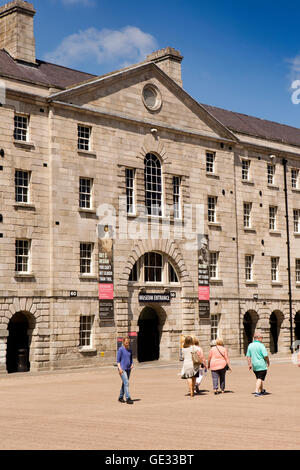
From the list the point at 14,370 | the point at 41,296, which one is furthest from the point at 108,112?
the point at 14,370

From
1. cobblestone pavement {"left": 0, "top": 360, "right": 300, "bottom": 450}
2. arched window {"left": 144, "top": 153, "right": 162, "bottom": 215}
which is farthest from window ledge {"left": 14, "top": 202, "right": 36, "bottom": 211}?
cobblestone pavement {"left": 0, "top": 360, "right": 300, "bottom": 450}

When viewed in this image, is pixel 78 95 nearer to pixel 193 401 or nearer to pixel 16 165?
pixel 16 165

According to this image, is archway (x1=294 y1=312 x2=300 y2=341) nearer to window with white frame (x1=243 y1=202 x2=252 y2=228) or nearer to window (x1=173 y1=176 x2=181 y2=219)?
window with white frame (x1=243 y1=202 x2=252 y2=228)

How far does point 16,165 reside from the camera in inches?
1511

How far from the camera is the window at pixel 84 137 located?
41.4m

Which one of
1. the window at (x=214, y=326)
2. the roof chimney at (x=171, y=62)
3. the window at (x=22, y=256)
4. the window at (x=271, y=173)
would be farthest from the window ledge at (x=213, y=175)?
the window at (x=22, y=256)

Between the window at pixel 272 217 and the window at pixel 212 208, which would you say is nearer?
the window at pixel 212 208

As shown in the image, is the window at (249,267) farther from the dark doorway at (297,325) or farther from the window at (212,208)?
the dark doorway at (297,325)

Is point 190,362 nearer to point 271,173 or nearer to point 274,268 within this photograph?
point 274,268

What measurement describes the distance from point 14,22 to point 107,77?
615 cm

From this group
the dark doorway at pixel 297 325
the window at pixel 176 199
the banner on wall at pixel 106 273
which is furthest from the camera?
the dark doorway at pixel 297 325

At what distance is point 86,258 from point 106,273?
54.9 inches

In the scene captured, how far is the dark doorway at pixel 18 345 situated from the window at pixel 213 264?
45.5 ft

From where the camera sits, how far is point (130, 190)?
43375 mm
